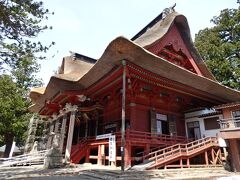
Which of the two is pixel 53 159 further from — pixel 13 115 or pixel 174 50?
pixel 13 115

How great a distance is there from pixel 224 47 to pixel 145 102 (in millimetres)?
13781

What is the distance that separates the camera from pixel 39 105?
1805 centimetres

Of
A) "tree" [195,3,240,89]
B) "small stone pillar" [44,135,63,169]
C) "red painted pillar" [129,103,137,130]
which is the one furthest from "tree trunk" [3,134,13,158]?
"tree" [195,3,240,89]

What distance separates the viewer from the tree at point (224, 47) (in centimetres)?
2147

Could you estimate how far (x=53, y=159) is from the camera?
36.0 ft

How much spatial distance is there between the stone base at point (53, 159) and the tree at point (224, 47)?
59.4 ft

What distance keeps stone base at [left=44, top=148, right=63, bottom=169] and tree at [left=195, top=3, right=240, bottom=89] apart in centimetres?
1810

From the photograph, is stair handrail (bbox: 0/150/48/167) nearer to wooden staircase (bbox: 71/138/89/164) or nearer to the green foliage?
wooden staircase (bbox: 71/138/89/164)

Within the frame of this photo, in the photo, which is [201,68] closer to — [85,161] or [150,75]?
[150,75]

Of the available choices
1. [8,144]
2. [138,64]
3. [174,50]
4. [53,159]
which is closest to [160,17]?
[174,50]

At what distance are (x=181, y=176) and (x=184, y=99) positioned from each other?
7453 mm

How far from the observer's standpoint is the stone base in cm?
1080

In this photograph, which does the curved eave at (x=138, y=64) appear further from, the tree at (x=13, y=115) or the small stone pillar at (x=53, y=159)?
the tree at (x=13, y=115)

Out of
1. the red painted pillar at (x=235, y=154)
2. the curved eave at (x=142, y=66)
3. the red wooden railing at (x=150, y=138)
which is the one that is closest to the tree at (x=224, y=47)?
the curved eave at (x=142, y=66)
